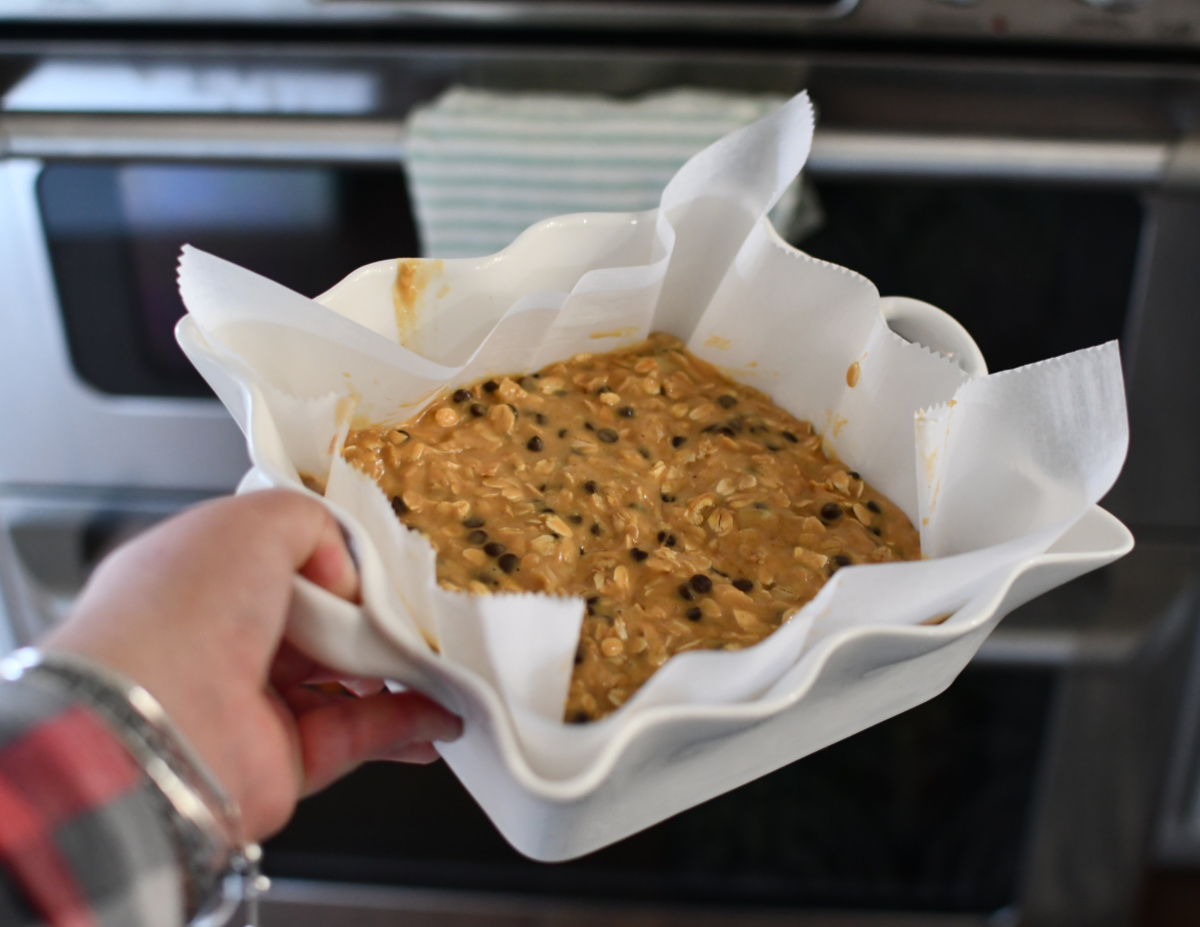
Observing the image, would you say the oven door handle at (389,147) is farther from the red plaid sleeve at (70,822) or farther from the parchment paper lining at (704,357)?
the red plaid sleeve at (70,822)

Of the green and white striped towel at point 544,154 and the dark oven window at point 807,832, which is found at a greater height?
the green and white striped towel at point 544,154

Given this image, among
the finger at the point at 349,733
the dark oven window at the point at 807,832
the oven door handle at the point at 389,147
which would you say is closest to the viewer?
the finger at the point at 349,733

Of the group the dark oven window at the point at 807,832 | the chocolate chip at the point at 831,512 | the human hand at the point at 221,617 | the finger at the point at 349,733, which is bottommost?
the dark oven window at the point at 807,832

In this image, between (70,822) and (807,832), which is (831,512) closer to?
(70,822)

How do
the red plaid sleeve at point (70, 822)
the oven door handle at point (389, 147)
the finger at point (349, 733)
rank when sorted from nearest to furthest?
the red plaid sleeve at point (70, 822), the finger at point (349, 733), the oven door handle at point (389, 147)

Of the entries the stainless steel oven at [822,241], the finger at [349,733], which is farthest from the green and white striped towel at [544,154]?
the finger at [349,733]

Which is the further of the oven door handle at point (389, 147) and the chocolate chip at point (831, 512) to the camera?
the oven door handle at point (389, 147)
